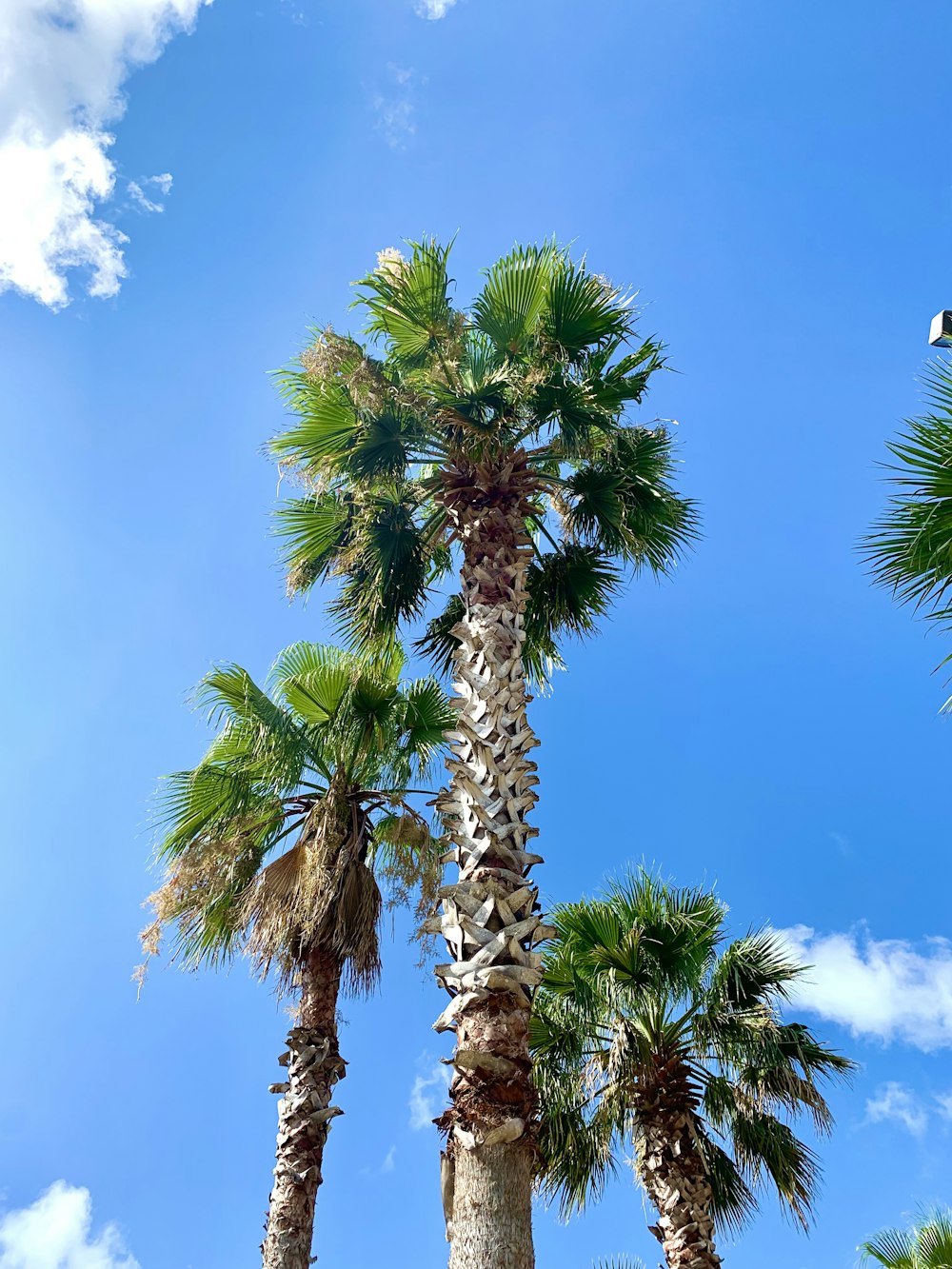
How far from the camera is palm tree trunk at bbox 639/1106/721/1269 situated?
9461mm

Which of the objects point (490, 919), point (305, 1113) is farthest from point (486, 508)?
point (305, 1113)

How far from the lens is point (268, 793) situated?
10828 millimetres

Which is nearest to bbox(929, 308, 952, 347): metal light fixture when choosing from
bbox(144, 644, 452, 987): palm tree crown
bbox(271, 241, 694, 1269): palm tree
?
bbox(271, 241, 694, 1269): palm tree

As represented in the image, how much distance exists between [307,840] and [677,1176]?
4863mm

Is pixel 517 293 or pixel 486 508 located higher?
pixel 517 293

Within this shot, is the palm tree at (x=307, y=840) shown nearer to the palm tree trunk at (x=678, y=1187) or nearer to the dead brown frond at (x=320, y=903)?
the dead brown frond at (x=320, y=903)

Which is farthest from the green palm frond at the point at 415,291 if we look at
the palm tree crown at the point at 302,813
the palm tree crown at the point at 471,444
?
the palm tree crown at the point at 302,813

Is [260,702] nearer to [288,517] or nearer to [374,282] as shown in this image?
[288,517]

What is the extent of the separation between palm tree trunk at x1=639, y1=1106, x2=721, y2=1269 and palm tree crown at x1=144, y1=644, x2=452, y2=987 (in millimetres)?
3254

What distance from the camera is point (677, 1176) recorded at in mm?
9727

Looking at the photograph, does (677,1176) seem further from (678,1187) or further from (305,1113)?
(305,1113)

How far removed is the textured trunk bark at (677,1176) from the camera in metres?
9.47

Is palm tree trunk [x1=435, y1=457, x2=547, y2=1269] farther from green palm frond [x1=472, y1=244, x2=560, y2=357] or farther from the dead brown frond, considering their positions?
the dead brown frond

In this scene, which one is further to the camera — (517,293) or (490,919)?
(517,293)
